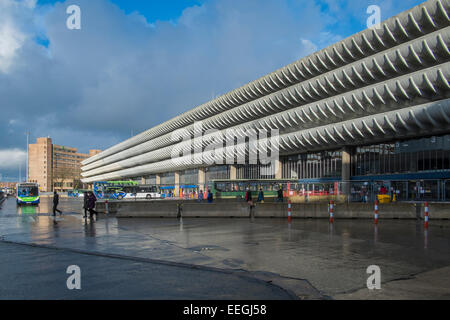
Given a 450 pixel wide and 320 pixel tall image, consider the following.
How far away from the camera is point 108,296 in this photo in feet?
20.5

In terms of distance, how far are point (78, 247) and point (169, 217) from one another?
1221 cm

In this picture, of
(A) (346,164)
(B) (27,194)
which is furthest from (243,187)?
(B) (27,194)

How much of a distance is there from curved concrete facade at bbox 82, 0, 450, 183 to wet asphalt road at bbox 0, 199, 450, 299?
25.6 meters

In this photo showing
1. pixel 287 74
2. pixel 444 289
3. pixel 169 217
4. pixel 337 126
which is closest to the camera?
pixel 444 289

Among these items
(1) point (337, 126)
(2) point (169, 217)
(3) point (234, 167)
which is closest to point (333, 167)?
(1) point (337, 126)

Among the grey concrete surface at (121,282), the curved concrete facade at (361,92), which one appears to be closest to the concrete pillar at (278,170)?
the curved concrete facade at (361,92)

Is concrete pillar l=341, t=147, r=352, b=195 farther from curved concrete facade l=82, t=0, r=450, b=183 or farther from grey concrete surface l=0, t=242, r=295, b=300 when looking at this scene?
grey concrete surface l=0, t=242, r=295, b=300

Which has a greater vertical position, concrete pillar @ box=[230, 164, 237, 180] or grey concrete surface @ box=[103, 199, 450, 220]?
concrete pillar @ box=[230, 164, 237, 180]

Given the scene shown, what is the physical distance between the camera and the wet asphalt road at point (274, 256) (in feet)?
21.9

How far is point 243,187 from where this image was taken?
127ft

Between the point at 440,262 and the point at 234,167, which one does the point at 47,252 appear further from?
the point at 234,167

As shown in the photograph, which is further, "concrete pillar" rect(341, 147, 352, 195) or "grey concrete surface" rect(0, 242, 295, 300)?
"concrete pillar" rect(341, 147, 352, 195)

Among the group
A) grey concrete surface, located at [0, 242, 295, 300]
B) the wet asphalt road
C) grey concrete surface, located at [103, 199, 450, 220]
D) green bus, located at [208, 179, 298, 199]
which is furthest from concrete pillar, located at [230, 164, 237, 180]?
grey concrete surface, located at [0, 242, 295, 300]

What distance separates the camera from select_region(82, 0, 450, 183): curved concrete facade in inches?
1463
